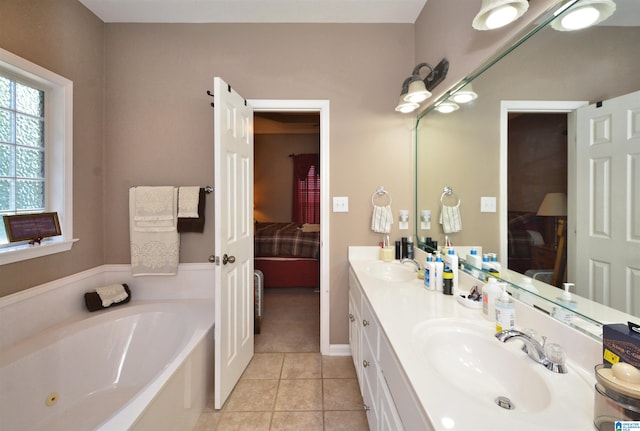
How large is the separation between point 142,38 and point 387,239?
260cm

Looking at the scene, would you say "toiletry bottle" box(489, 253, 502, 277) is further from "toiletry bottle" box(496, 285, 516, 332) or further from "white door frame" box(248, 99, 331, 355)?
"white door frame" box(248, 99, 331, 355)

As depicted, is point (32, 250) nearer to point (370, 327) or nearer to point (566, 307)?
point (370, 327)

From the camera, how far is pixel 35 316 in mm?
1592

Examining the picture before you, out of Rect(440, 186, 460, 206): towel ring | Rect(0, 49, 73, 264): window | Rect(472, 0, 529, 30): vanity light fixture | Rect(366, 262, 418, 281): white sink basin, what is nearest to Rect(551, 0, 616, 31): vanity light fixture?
Rect(472, 0, 529, 30): vanity light fixture

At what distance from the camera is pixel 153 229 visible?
203 centimetres

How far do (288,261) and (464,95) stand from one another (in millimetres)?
2877

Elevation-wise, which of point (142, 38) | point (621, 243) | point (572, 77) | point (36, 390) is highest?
point (142, 38)

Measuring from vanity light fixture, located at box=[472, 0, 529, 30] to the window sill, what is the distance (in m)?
2.64

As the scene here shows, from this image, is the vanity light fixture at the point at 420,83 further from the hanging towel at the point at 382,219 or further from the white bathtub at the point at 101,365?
the white bathtub at the point at 101,365

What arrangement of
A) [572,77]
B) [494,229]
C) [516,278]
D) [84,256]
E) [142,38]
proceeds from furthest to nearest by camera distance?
1. [142,38]
2. [84,256]
3. [494,229]
4. [516,278]
5. [572,77]

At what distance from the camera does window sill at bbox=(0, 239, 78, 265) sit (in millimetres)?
1432

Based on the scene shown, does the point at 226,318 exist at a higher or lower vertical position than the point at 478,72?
lower

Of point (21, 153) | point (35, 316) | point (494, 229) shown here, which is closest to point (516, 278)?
point (494, 229)

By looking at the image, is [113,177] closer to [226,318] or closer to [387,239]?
[226,318]
